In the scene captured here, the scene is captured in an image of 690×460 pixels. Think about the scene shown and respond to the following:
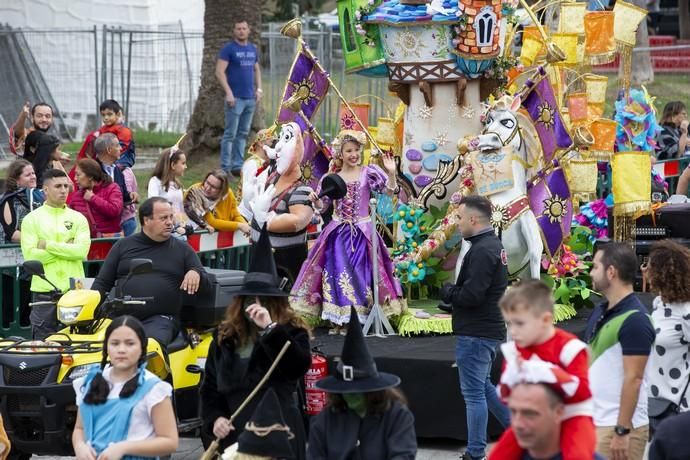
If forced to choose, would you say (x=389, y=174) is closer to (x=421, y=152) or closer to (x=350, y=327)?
(x=421, y=152)

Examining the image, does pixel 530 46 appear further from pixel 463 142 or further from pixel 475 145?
pixel 475 145

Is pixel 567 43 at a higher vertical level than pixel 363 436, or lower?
higher

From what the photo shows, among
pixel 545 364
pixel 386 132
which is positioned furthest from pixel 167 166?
pixel 545 364

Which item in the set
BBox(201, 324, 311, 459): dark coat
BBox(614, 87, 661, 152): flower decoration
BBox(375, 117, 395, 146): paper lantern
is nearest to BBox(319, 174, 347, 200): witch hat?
BBox(375, 117, 395, 146): paper lantern

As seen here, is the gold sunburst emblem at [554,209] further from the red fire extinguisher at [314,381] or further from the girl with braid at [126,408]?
the girl with braid at [126,408]

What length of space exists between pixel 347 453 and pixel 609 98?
2192cm

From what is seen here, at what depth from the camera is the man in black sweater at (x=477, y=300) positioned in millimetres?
8102

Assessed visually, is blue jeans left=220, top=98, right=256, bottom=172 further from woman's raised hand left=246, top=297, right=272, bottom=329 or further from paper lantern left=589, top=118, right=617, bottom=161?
woman's raised hand left=246, top=297, right=272, bottom=329

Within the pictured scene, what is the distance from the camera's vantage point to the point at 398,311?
398 inches

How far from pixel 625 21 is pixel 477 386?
5.71 m

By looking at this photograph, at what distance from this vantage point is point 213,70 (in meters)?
19.0

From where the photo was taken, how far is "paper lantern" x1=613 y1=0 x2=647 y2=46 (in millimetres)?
12961

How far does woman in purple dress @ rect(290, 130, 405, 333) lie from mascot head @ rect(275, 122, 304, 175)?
61 centimetres

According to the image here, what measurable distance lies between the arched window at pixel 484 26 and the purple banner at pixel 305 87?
4.19 feet
